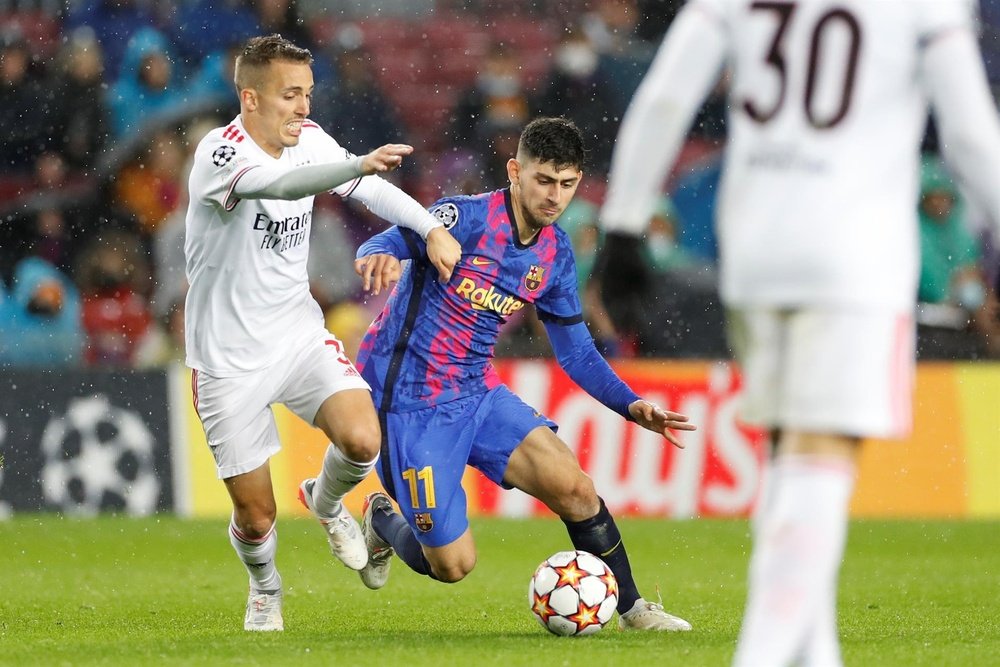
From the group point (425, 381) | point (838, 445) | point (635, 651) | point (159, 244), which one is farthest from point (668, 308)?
point (838, 445)

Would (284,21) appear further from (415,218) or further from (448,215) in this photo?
(415,218)

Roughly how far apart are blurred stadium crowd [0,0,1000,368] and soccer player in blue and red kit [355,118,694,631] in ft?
16.6

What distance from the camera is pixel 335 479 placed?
6.46 meters

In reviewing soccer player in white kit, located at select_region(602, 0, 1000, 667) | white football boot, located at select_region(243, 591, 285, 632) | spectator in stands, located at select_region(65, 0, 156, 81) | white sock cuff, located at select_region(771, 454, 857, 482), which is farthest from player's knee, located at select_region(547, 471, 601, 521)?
spectator in stands, located at select_region(65, 0, 156, 81)

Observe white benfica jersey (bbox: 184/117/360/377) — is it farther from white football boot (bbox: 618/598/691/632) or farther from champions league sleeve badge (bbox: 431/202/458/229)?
white football boot (bbox: 618/598/691/632)

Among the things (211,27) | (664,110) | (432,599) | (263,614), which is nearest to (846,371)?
(664,110)

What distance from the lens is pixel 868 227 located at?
3.83 m

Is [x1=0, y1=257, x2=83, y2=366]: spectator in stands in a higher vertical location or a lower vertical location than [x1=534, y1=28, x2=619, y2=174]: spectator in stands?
lower

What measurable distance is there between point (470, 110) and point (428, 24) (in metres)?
2.55

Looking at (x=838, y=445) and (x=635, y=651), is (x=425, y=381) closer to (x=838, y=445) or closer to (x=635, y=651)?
(x=635, y=651)

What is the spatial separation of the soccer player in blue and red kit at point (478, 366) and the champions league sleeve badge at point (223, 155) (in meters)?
0.68

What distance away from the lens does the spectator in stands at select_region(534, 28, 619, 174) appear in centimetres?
1369

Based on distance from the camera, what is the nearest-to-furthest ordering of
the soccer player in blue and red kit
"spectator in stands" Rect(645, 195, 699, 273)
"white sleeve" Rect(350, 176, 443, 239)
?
"white sleeve" Rect(350, 176, 443, 239) < the soccer player in blue and red kit < "spectator in stands" Rect(645, 195, 699, 273)

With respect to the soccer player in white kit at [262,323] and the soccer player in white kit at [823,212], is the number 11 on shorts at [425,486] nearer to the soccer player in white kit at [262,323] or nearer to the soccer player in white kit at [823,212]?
the soccer player in white kit at [262,323]
